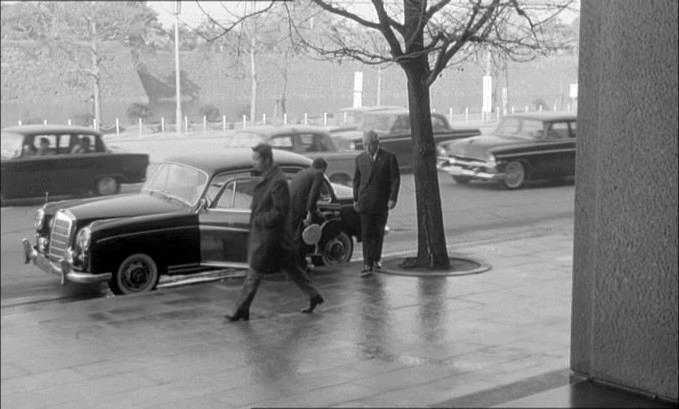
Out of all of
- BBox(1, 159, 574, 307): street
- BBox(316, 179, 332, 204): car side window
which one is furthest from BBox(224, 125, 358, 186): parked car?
BBox(316, 179, 332, 204): car side window

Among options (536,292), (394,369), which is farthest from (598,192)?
(536,292)

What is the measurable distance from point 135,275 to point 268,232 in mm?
2820

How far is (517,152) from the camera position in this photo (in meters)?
19.0

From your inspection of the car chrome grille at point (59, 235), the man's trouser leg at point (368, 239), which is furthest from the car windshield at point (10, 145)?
the man's trouser leg at point (368, 239)

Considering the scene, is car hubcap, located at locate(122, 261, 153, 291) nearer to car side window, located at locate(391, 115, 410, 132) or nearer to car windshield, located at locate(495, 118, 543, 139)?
car side window, located at locate(391, 115, 410, 132)

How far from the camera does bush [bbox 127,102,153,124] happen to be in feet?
43.9

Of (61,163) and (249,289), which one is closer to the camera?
(249,289)

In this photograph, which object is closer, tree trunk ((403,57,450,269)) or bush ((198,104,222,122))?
tree trunk ((403,57,450,269))

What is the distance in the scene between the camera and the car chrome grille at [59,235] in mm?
11531

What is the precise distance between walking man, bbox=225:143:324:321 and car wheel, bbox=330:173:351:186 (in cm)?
565

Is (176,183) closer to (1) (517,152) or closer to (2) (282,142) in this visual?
(2) (282,142)

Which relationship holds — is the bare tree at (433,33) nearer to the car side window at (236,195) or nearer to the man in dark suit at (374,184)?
the man in dark suit at (374,184)

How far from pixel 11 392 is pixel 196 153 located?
5.50m

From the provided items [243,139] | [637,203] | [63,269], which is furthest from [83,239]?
[637,203]
